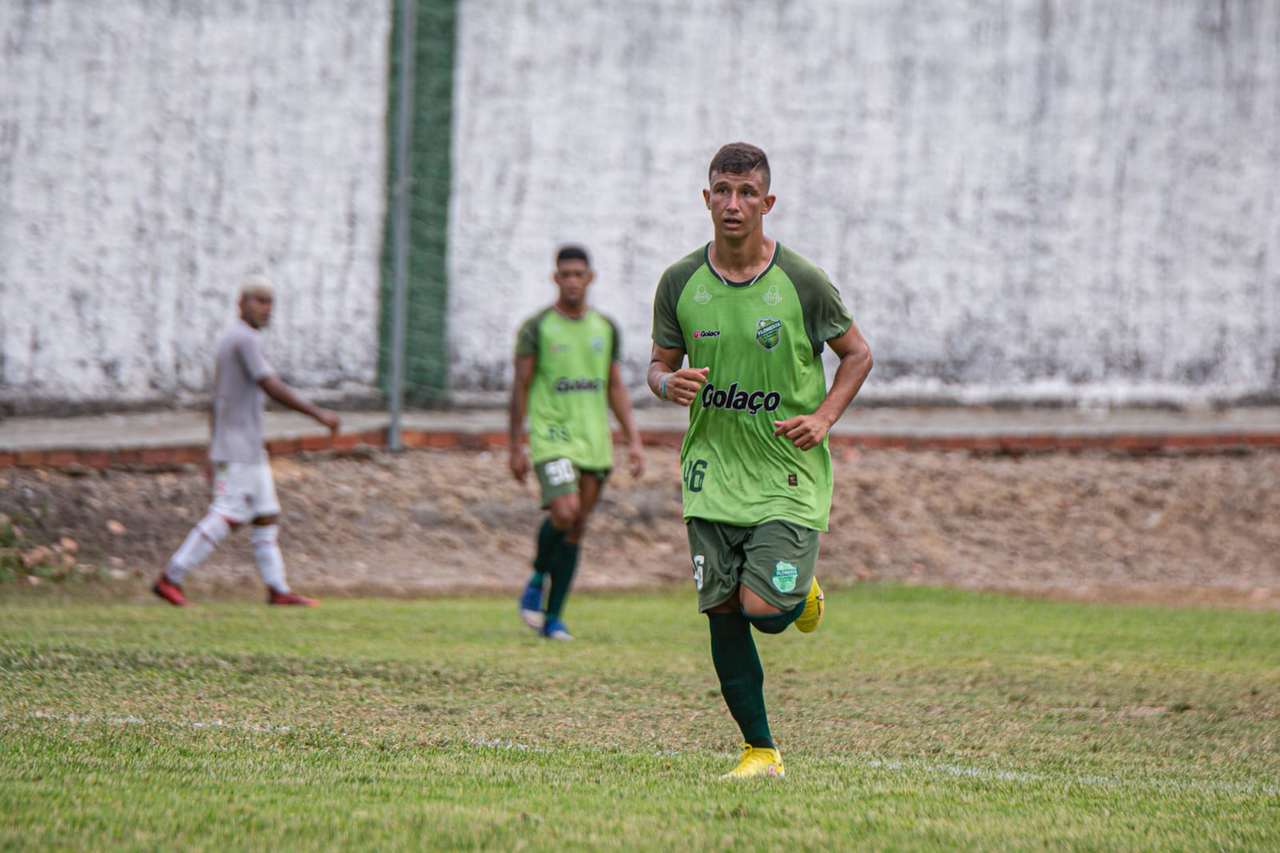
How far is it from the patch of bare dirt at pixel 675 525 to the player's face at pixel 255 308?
2398 mm

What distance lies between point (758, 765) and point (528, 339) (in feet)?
17.2

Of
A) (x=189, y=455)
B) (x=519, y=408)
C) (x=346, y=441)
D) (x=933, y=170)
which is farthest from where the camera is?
(x=933, y=170)

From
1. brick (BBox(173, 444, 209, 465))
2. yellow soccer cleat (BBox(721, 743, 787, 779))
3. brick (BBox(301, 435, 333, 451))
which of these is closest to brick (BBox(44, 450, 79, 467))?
brick (BBox(173, 444, 209, 465))

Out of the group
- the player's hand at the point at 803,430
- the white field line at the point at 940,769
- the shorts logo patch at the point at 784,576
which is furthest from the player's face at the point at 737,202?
the white field line at the point at 940,769

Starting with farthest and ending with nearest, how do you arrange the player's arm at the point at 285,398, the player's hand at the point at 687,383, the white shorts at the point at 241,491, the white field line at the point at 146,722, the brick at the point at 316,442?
the brick at the point at 316,442, the white shorts at the point at 241,491, the player's arm at the point at 285,398, the white field line at the point at 146,722, the player's hand at the point at 687,383

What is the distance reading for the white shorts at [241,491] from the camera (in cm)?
1118

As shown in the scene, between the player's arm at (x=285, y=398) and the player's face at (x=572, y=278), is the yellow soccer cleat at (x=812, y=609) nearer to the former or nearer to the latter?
the player's face at (x=572, y=278)

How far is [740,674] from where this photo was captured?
571 cm

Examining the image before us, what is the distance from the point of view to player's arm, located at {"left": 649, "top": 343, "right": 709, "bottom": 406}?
5570mm

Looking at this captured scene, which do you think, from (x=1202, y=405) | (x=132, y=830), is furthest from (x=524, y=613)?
(x=1202, y=405)

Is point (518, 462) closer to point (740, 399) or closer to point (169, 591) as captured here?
point (169, 591)

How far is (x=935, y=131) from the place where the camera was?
17078 millimetres

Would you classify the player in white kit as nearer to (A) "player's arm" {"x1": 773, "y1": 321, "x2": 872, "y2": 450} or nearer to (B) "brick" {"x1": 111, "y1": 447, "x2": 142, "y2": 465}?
(B) "brick" {"x1": 111, "y1": 447, "x2": 142, "y2": 465}

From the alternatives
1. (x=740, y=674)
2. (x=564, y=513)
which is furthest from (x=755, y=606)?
(x=564, y=513)
